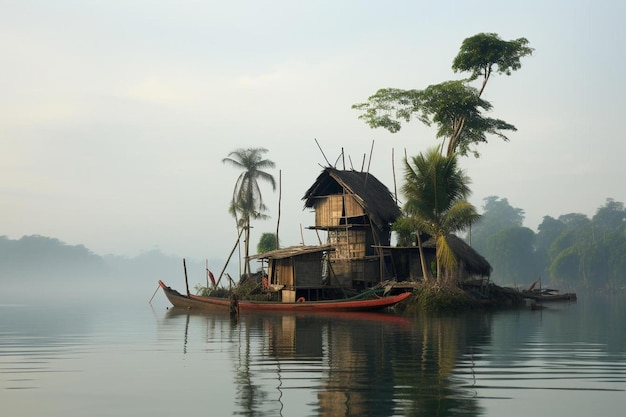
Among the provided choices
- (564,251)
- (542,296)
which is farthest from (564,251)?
(542,296)

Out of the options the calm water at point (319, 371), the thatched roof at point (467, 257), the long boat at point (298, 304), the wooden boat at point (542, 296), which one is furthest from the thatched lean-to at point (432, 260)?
the calm water at point (319, 371)

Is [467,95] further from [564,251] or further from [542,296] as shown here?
[564,251]

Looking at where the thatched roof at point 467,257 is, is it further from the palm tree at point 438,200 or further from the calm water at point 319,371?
the calm water at point 319,371

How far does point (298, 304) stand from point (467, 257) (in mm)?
9525

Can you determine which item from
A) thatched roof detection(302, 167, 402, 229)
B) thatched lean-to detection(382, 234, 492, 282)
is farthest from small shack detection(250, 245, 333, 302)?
thatched lean-to detection(382, 234, 492, 282)

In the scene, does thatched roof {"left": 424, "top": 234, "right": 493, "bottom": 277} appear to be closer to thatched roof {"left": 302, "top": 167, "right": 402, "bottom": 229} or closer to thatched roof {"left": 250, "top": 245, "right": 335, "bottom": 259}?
thatched roof {"left": 302, "top": 167, "right": 402, "bottom": 229}

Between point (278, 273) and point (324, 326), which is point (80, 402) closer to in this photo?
point (324, 326)

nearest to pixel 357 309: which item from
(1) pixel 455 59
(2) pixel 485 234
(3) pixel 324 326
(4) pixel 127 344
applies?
(3) pixel 324 326

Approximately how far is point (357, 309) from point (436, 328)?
9337mm

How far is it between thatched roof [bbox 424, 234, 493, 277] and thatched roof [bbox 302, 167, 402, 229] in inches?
135

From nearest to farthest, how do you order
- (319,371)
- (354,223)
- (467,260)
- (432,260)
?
(319,371) → (467,260) → (432,260) → (354,223)

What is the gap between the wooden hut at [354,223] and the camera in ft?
140

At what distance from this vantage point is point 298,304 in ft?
120

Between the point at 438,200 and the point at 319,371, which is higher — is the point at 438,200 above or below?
above
